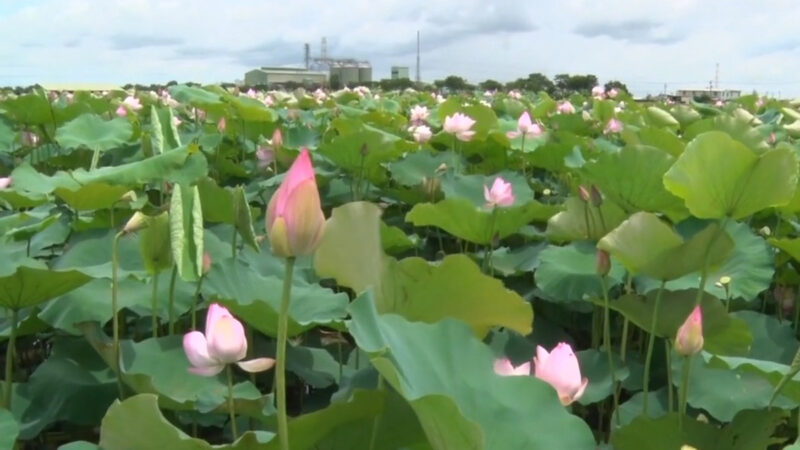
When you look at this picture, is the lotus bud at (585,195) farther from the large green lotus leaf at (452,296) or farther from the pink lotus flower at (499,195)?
Answer: the large green lotus leaf at (452,296)

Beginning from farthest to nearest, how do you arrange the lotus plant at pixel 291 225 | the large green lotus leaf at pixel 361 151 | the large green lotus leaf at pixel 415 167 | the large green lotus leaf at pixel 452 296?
the large green lotus leaf at pixel 415 167 → the large green lotus leaf at pixel 361 151 → the large green lotus leaf at pixel 452 296 → the lotus plant at pixel 291 225

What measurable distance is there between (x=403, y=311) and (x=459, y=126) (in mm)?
1263

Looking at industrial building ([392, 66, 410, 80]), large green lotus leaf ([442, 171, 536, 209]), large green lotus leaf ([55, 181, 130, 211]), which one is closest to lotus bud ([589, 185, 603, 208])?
large green lotus leaf ([442, 171, 536, 209])

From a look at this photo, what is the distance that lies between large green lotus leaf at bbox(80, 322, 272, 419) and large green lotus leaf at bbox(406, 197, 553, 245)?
0.50m

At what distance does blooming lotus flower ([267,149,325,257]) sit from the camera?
2.00 ft

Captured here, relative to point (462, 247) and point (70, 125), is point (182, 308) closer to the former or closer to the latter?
point (462, 247)

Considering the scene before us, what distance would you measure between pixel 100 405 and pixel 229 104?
1.64 metres

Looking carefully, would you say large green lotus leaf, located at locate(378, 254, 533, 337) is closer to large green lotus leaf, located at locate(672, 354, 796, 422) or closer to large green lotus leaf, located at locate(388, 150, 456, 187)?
large green lotus leaf, located at locate(672, 354, 796, 422)

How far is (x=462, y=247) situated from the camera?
1.72m

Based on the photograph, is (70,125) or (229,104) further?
(229,104)

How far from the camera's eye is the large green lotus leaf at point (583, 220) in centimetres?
133

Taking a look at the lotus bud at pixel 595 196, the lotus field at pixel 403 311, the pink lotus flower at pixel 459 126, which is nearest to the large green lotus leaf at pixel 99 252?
the lotus field at pixel 403 311

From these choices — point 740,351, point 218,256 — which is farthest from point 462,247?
point 740,351

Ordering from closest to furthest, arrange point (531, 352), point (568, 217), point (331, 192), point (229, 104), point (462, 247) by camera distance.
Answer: point (531, 352), point (568, 217), point (462, 247), point (331, 192), point (229, 104)
